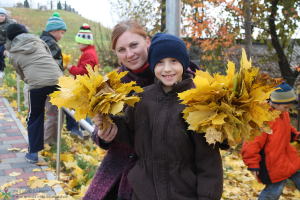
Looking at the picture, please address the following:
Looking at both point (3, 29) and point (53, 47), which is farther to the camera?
point (3, 29)

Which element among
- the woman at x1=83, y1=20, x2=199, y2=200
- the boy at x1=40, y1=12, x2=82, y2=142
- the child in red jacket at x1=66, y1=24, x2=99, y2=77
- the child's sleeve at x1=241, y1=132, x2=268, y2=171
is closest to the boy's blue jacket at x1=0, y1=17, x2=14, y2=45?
the child in red jacket at x1=66, y1=24, x2=99, y2=77

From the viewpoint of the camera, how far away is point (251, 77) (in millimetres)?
1584

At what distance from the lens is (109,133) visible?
6.19 ft

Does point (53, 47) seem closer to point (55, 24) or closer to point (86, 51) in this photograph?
point (55, 24)

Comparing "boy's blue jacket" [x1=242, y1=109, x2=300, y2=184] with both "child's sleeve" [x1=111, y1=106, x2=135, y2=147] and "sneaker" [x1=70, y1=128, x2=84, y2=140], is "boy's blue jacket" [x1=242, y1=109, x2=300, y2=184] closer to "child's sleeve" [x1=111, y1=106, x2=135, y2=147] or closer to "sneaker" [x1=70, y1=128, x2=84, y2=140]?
"child's sleeve" [x1=111, y1=106, x2=135, y2=147]

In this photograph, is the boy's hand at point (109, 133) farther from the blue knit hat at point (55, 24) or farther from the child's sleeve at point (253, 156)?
the blue knit hat at point (55, 24)

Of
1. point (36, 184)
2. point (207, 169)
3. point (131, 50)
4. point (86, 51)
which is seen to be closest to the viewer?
point (207, 169)

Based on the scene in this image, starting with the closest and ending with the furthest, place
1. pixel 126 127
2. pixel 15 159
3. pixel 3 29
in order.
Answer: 1. pixel 126 127
2. pixel 15 159
3. pixel 3 29

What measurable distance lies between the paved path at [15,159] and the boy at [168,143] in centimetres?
193

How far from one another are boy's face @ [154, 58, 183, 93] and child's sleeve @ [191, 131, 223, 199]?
351 mm

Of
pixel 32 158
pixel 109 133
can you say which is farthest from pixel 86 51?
pixel 109 133

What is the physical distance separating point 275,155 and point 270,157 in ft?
0.18

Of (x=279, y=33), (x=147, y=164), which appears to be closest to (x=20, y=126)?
(x=147, y=164)

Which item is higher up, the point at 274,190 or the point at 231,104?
the point at 231,104
